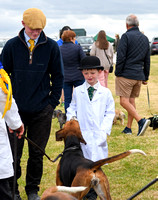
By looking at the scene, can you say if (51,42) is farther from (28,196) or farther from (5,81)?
(28,196)

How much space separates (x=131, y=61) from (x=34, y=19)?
13.8 ft

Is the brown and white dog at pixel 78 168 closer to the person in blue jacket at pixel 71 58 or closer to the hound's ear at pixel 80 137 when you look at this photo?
the hound's ear at pixel 80 137

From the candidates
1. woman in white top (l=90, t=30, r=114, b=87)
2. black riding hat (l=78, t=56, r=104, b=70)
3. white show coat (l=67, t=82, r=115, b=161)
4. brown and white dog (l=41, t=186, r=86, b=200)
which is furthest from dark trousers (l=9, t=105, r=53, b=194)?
woman in white top (l=90, t=30, r=114, b=87)

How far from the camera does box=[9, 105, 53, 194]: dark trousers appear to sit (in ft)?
15.8

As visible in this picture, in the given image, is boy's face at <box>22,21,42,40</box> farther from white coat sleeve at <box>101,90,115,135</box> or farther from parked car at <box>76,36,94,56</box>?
parked car at <box>76,36,94,56</box>

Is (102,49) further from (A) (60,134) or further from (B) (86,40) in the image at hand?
(B) (86,40)

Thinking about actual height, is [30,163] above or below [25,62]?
below

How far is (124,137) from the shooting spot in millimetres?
8594

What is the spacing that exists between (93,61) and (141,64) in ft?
12.1

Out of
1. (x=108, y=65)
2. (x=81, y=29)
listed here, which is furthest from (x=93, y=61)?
(x=81, y=29)

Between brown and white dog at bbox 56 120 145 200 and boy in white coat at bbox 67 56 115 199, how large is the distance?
270 mm

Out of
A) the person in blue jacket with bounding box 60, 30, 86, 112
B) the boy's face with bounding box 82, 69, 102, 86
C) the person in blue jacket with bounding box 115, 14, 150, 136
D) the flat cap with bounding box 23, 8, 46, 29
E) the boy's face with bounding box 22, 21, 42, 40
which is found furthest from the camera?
the person in blue jacket with bounding box 60, 30, 86, 112

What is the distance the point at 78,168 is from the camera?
156 inches

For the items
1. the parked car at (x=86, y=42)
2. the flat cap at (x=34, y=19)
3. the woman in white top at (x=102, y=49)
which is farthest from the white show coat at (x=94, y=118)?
the parked car at (x=86, y=42)
